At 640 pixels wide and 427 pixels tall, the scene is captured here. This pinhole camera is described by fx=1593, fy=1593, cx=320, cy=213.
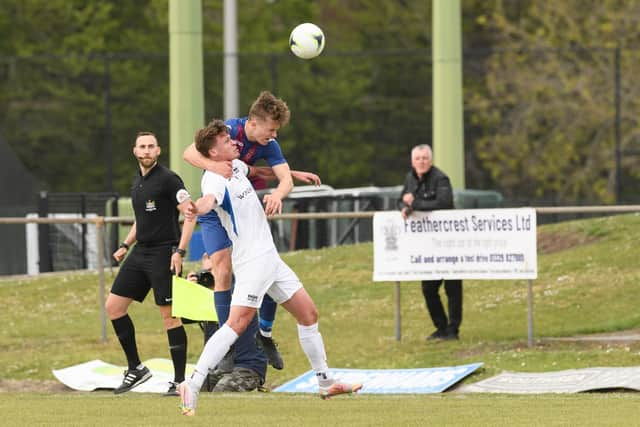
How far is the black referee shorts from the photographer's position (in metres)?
12.8

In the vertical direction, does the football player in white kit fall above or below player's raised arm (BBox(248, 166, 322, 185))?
below

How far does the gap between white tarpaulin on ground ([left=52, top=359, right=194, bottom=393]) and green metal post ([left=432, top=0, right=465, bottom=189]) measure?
9601mm

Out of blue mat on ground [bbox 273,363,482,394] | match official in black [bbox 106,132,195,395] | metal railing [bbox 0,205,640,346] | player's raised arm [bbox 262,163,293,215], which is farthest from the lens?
metal railing [bbox 0,205,640,346]

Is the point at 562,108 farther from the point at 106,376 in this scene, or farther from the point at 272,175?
the point at 272,175

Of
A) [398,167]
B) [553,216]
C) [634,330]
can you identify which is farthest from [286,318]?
[398,167]

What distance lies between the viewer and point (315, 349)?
436 inches

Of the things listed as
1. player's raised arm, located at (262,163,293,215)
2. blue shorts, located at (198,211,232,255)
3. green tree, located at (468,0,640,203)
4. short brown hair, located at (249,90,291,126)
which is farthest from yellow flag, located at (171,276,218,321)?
green tree, located at (468,0,640,203)

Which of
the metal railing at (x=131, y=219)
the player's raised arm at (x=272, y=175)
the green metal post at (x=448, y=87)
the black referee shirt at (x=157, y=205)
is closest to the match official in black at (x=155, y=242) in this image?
the black referee shirt at (x=157, y=205)

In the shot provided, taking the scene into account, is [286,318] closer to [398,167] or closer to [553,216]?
[553,216]

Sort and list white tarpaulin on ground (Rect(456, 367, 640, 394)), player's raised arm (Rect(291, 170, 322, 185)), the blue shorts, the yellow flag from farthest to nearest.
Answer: white tarpaulin on ground (Rect(456, 367, 640, 394)) → the yellow flag → the blue shorts → player's raised arm (Rect(291, 170, 322, 185))

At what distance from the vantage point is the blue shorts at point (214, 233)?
40.9 ft

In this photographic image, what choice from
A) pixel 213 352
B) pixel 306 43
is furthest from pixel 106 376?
pixel 213 352

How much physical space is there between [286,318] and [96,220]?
2849mm

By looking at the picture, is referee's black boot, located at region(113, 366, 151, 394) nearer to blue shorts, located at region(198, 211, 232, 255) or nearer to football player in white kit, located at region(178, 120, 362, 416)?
blue shorts, located at region(198, 211, 232, 255)
